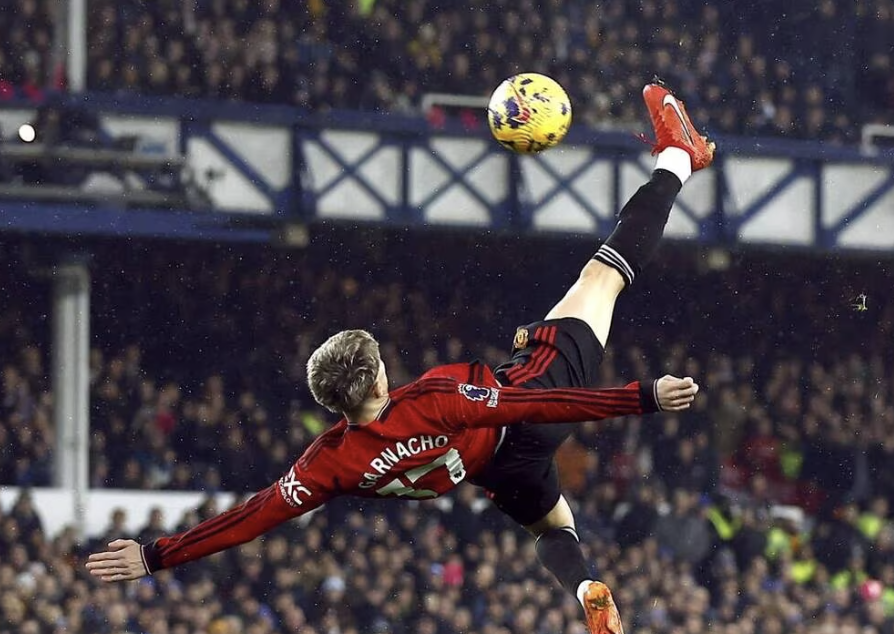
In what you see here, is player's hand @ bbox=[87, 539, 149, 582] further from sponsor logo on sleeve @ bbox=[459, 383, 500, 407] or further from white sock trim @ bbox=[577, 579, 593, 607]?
white sock trim @ bbox=[577, 579, 593, 607]

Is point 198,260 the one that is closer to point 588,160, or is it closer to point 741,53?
point 588,160

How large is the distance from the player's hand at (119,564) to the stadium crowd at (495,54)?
10.1 meters

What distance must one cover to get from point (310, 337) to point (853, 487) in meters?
5.51

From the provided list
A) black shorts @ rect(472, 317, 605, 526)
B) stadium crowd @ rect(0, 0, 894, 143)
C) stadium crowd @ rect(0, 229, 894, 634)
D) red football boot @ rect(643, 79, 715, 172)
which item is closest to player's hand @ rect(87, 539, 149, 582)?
black shorts @ rect(472, 317, 605, 526)

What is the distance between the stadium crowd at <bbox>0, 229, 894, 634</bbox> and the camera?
14891 mm

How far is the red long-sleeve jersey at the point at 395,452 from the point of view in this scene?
7262 millimetres

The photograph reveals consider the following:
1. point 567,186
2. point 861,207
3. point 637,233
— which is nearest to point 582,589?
point 637,233

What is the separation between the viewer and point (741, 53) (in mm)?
20094

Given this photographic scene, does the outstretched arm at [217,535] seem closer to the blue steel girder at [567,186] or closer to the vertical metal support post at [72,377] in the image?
the vertical metal support post at [72,377]

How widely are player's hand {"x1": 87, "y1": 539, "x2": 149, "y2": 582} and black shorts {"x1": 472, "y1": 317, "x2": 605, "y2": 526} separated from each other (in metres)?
1.51

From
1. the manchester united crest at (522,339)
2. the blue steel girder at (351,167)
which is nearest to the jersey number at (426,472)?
the manchester united crest at (522,339)

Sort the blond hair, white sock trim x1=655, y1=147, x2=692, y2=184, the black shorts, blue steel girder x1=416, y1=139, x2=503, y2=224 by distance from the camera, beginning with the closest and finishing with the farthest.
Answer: the blond hair
the black shorts
white sock trim x1=655, y1=147, x2=692, y2=184
blue steel girder x1=416, y1=139, x2=503, y2=224

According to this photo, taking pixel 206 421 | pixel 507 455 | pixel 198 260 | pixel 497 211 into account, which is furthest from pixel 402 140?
pixel 507 455

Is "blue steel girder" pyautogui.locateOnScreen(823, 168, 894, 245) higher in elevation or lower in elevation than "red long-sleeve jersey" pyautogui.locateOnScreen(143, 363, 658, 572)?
higher
